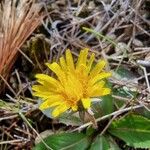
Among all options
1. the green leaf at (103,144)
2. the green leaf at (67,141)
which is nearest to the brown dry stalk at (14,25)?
the green leaf at (67,141)

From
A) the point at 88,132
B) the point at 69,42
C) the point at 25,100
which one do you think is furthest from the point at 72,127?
the point at 69,42

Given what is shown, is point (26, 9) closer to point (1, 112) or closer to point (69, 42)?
point (69, 42)

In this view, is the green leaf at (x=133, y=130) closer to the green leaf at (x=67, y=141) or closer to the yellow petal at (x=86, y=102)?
the green leaf at (x=67, y=141)

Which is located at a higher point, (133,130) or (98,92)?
(98,92)

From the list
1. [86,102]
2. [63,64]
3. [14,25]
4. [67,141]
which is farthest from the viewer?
[14,25]

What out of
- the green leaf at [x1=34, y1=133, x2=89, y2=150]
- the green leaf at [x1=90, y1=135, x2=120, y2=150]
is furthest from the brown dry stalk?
the green leaf at [x1=90, y1=135, x2=120, y2=150]

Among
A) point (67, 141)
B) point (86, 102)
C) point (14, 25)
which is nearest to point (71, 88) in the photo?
point (86, 102)

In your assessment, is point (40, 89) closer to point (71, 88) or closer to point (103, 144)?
point (71, 88)

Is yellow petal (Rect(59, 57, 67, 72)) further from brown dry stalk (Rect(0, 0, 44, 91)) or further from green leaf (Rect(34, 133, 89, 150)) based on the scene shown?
brown dry stalk (Rect(0, 0, 44, 91))
